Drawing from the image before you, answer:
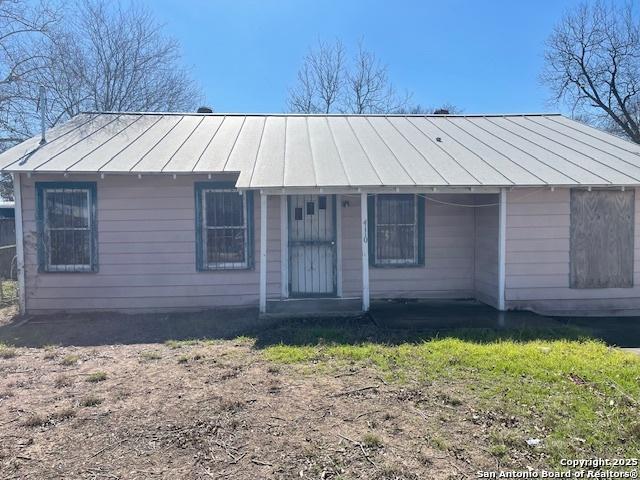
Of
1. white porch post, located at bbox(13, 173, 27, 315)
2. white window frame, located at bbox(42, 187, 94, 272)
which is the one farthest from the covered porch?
white porch post, located at bbox(13, 173, 27, 315)

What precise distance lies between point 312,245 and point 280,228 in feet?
2.55

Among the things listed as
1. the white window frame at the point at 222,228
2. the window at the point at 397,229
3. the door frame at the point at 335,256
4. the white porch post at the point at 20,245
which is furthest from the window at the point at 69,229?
the window at the point at 397,229

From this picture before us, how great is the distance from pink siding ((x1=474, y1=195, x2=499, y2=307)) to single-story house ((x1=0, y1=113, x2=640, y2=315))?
0.12 ft

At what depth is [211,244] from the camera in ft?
27.9

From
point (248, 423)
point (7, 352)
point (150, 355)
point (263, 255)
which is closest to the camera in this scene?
point (248, 423)

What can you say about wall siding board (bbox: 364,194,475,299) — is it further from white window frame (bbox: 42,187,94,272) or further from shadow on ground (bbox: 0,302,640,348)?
white window frame (bbox: 42,187,94,272)

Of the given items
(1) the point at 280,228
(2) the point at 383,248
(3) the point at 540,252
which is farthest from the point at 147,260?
(3) the point at 540,252

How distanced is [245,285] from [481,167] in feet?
15.4

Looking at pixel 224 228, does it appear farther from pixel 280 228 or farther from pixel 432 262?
pixel 432 262

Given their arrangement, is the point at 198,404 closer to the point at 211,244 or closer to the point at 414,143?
the point at 211,244

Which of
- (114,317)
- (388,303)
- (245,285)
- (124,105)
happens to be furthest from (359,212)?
(124,105)

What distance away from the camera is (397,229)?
9.16 metres

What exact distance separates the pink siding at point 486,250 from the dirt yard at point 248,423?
3.78 m

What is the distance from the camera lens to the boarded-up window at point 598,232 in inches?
324
